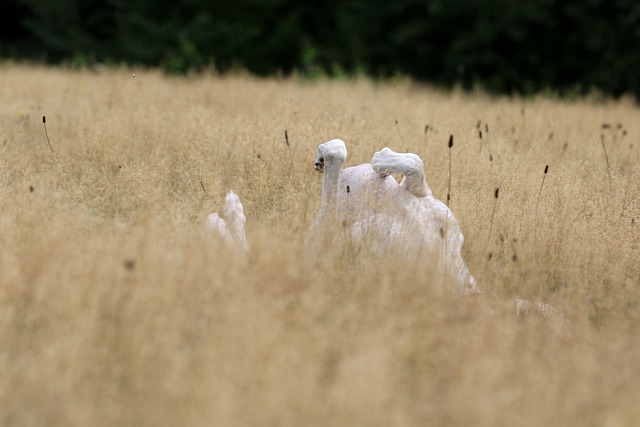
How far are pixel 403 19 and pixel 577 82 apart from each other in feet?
10.4

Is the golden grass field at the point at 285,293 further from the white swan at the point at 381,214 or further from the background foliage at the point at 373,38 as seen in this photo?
the background foliage at the point at 373,38

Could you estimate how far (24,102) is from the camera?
24.4 feet

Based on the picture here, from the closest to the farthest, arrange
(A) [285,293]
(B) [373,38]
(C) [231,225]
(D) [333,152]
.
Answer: (A) [285,293] → (D) [333,152] → (C) [231,225] → (B) [373,38]

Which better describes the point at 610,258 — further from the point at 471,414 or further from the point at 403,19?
the point at 403,19

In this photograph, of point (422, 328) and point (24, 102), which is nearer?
point (422, 328)

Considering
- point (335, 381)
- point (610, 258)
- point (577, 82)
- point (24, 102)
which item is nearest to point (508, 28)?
point (577, 82)

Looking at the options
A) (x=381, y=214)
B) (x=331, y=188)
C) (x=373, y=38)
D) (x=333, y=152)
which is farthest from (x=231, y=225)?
(x=373, y=38)

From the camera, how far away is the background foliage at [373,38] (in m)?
11.8

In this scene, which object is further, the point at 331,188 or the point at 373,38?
the point at 373,38

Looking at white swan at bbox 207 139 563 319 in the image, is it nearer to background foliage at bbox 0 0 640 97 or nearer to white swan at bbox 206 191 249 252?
white swan at bbox 206 191 249 252

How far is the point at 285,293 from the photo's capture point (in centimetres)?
336

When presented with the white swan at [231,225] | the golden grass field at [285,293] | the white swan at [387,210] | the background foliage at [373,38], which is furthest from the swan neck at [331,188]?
the background foliage at [373,38]

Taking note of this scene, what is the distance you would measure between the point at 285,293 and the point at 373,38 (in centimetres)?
1089

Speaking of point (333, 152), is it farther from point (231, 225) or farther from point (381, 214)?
point (231, 225)
